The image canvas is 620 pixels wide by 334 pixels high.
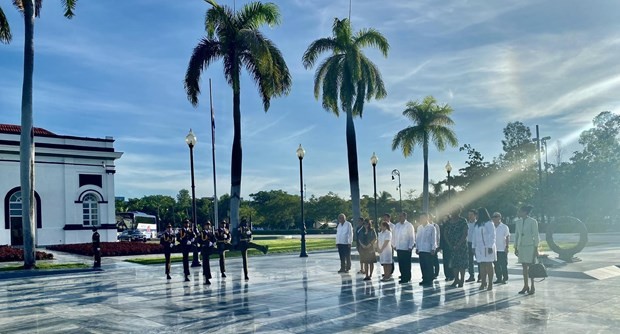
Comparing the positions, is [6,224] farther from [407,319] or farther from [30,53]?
[407,319]

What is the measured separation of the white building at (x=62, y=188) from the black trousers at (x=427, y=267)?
94.7ft

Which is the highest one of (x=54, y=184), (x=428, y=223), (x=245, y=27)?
(x=245, y=27)

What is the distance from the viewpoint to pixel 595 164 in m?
49.6

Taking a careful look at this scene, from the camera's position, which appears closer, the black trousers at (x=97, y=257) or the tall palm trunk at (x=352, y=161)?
the black trousers at (x=97, y=257)

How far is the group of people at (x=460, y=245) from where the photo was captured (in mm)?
11820

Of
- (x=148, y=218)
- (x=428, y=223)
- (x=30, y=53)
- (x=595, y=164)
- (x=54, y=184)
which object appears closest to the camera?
(x=428, y=223)

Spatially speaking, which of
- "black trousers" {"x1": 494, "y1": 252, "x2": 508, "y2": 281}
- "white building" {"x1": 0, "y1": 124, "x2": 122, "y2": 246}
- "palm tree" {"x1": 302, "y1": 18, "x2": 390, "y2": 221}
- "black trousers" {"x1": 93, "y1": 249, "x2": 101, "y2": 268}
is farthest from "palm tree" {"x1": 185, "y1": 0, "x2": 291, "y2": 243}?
"white building" {"x1": 0, "y1": 124, "x2": 122, "y2": 246}

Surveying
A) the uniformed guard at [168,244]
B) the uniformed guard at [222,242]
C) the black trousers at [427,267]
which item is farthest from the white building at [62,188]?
the black trousers at [427,267]

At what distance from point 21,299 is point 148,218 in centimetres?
5719

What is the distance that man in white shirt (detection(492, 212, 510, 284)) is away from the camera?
1271 cm

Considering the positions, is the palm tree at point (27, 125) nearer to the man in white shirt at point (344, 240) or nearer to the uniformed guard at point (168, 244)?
the uniformed guard at point (168, 244)

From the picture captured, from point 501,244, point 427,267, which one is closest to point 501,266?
point 501,244

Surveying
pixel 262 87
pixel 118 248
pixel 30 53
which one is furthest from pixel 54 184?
pixel 262 87

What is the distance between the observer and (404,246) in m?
14.5
